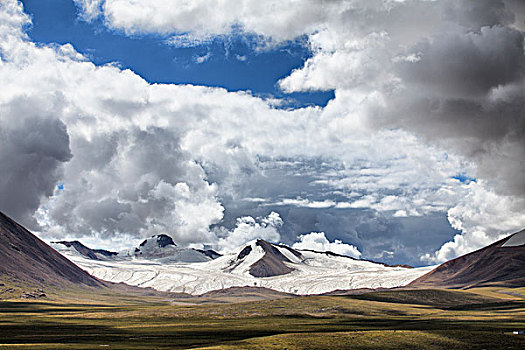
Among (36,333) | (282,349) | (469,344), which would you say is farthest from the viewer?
(36,333)

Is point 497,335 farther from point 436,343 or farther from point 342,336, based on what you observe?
point 342,336

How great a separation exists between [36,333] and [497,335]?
14435 cm

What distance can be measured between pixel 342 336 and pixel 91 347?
224ft

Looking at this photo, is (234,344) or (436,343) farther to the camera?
(436,343)

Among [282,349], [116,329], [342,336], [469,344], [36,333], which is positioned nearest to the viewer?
[282,349]

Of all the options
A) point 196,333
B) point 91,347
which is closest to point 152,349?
point 91,347

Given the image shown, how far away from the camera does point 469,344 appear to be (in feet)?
459

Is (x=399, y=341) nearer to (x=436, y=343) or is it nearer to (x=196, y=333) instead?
(x=436, y=343)

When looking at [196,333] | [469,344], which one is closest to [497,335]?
[469,344]

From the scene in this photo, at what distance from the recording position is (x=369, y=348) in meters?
134

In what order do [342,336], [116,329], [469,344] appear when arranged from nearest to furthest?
1. [469,344]
2. [342,336]
3. [116,329]

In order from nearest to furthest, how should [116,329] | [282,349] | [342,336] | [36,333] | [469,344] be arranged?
[282,349], [469,344], [342,336], [36,333], [116,329]

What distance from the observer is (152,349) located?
13000 cm

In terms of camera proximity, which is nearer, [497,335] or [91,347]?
[91,347]
